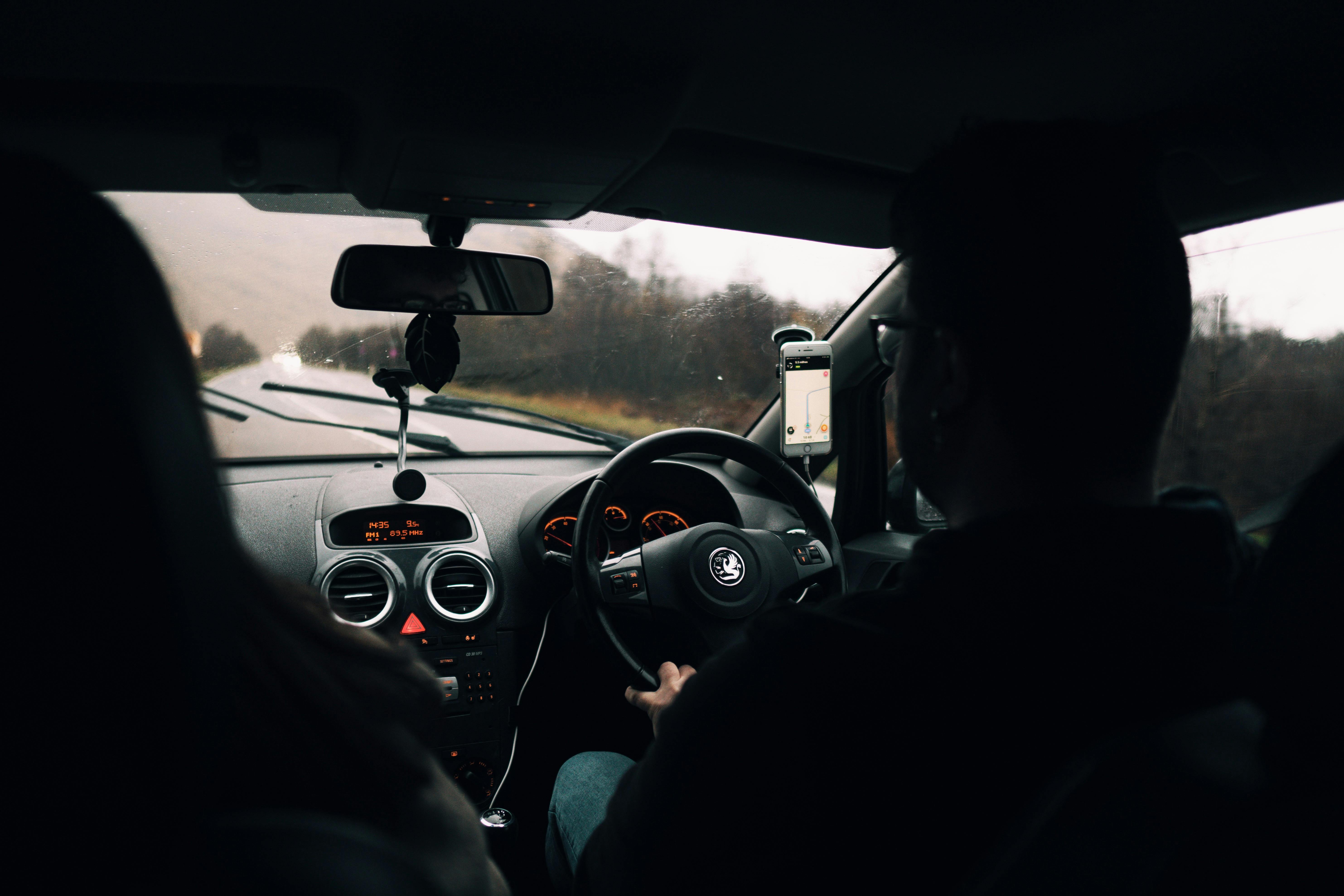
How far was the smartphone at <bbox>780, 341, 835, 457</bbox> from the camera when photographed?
358 centimetres

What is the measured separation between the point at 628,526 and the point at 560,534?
29 centimetres

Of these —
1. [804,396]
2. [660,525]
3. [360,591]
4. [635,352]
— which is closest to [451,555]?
[360,591]

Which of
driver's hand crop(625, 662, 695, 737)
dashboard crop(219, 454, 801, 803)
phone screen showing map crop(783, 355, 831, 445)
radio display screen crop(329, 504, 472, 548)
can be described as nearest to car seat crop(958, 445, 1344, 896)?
driver's hand crop(625, 662, 695, 737)

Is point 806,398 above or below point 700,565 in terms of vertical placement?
above

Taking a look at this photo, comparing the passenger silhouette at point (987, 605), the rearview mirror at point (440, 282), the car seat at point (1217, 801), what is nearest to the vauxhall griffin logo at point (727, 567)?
the rearview mirror at point (440, 282)

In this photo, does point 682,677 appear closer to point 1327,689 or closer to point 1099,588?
point 1099,588

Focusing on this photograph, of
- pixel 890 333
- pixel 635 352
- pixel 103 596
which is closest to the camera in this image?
pixel 103 596

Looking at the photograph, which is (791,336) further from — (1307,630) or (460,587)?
(1307,630)

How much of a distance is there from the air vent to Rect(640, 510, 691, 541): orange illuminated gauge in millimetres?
936

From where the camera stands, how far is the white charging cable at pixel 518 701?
3061 mm

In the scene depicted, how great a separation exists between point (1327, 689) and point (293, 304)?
130 inches

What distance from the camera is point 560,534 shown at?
3205 mm

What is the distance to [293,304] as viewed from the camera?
3307mm

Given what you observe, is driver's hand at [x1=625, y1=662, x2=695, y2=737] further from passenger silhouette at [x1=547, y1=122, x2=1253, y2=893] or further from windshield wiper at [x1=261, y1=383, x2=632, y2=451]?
windshield wiper at [x1=261, y1=383, x2=632, y2=451]
